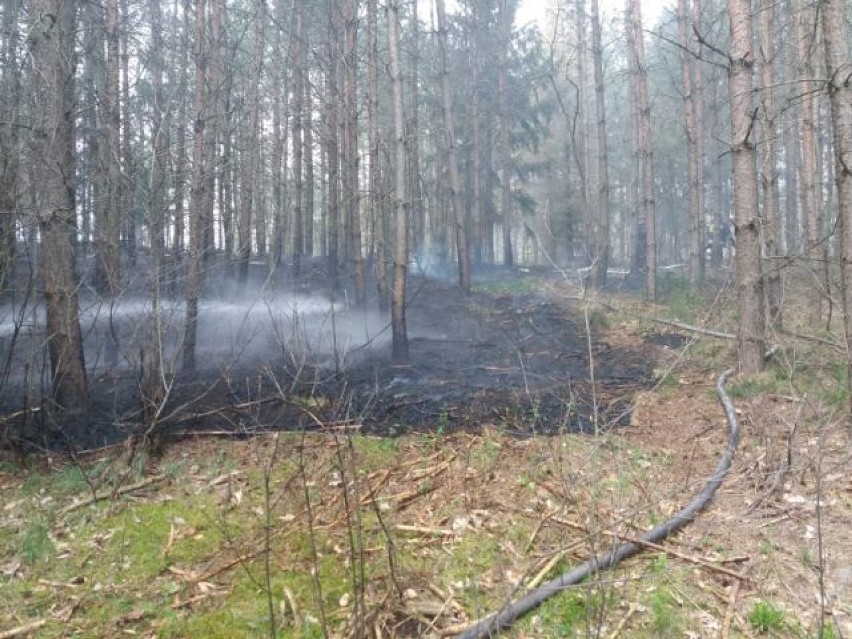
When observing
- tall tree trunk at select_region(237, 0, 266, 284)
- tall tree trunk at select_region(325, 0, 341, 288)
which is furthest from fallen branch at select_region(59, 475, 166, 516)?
tall tree trunk at select_region(325, 0, 341, 288)

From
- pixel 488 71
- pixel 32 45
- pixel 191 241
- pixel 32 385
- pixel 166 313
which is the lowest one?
pixel 32 385

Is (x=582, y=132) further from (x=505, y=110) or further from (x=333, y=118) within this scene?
(x=505, y=110)

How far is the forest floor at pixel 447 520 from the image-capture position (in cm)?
324

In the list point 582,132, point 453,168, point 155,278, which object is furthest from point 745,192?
point 453,168

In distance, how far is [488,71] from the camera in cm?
2428

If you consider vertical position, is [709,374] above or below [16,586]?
above

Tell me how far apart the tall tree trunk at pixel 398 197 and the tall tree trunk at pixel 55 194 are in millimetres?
4673

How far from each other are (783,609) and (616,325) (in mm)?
8808

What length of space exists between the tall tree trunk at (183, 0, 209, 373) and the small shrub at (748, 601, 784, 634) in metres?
6.05

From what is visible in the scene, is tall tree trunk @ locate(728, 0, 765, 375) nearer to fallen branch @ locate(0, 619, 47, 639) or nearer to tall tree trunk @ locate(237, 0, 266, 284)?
fallen branch @ locate(0, 619, 47, 639)

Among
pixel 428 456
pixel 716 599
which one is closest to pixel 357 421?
pixel 428 456

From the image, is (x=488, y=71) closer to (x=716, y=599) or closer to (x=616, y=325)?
(x=616, y=325)

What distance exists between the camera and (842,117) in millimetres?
5082

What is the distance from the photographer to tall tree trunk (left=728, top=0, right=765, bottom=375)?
6250 millimetres
